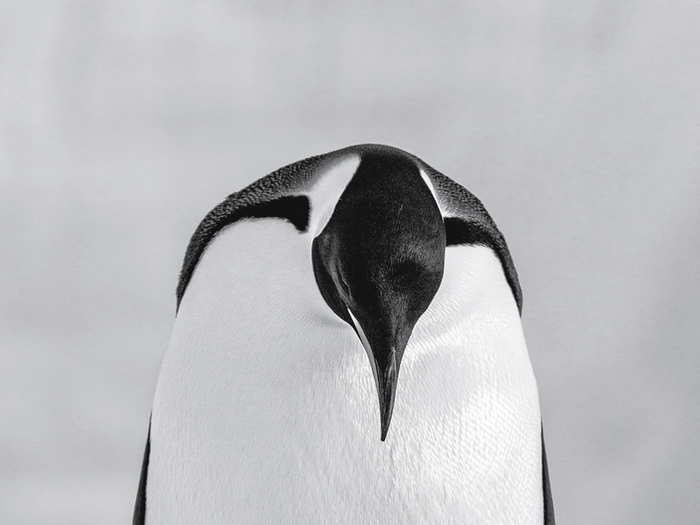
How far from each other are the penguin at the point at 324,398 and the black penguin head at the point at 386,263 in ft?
0.19

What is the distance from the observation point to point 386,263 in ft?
2.61

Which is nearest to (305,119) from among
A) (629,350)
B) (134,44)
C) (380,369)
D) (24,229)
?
(134,44)

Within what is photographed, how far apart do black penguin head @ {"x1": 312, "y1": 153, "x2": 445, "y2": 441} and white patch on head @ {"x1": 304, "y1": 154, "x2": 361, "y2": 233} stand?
0.25 feet

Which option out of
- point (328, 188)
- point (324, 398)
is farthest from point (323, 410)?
point (328, 188)

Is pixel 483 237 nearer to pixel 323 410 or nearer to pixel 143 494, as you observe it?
pixel 323 410

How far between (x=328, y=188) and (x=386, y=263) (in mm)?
199

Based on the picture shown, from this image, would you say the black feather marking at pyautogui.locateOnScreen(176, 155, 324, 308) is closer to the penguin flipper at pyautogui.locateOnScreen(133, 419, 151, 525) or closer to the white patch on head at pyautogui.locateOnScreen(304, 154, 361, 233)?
the white patch on head at pyautogui.locateOnScreen(304, 154, 361, 233)

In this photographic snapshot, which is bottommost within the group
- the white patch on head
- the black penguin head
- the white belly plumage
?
the white belly plumage

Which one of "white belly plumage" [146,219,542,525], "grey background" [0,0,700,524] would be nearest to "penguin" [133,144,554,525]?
"white belly plumage" [146,219,542,525]

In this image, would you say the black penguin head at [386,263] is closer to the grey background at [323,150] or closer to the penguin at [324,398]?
the penguin at [324,398]

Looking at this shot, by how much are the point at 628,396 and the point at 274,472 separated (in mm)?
1377

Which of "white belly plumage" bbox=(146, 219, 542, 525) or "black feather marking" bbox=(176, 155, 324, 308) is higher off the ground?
"black feather marking" bbox=(176, 155, 324, 308)

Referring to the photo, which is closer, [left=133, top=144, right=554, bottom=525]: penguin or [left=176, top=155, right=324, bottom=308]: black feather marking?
[left=133, top=144, right=554, bottom=525]: penguin

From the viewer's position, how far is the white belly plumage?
96cm
